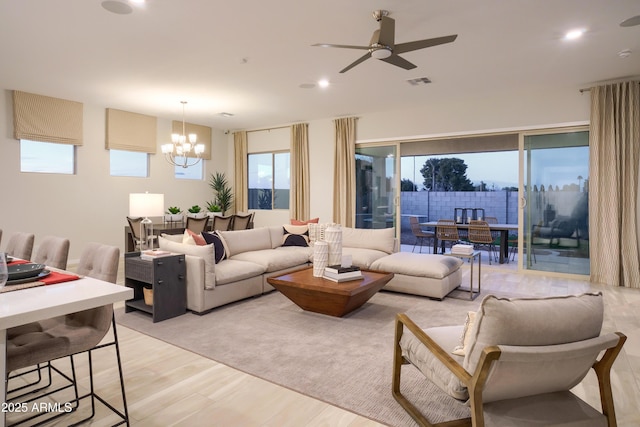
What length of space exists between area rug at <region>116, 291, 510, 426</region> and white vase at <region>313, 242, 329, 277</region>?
1.45 feet

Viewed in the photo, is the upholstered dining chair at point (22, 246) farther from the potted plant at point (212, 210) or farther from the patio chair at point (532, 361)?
the potted plant at point (212, 210)

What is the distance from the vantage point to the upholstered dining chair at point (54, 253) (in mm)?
2453

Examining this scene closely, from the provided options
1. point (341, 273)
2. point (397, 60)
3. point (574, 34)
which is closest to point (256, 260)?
point (341, 273)

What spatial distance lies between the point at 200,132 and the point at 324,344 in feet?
22.5

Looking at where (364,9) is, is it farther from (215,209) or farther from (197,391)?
(215,209)

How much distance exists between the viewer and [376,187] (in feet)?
24.9

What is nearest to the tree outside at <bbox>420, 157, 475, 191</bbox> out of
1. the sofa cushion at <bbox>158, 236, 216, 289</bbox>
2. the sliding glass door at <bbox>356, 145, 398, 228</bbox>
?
the sliding glass door at <bbox>356, 145, 398, 228</bbox>

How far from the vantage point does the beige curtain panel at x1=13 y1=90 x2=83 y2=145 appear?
5.82m

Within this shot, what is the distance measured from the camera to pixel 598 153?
529 cm

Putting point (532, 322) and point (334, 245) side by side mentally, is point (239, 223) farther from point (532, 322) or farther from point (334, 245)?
point (532, 322)

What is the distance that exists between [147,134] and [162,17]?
14.9ft

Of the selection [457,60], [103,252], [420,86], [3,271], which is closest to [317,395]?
[103,252]

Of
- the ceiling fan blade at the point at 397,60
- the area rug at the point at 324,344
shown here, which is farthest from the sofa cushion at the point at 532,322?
the ceiling fan blade at the point at 397,60

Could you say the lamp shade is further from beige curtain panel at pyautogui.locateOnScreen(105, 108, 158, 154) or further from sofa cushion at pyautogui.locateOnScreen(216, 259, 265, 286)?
beige curtain panel at pyautogui.locateOnScreen(105, 108, 158, 154)
